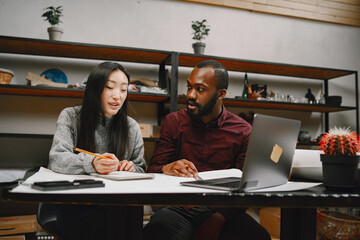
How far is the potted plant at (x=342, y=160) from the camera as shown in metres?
0.88

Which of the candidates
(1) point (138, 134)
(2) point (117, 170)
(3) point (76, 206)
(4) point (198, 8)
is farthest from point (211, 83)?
(4) point (198, 8)

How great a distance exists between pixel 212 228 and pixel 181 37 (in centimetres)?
261

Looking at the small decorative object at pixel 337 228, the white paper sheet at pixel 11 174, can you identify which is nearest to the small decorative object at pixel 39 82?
the white paper sheet at pixel 11 174

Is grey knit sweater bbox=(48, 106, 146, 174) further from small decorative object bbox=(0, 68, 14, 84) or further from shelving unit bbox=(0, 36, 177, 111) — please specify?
small decorative object bbox=(0, 68, 14, 84)

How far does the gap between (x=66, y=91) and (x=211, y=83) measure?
1.53 metres

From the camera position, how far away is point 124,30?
3.12 meters

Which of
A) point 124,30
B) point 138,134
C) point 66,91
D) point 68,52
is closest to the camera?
point 138,134

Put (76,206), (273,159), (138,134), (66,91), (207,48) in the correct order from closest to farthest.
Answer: (273,159) → (76,206) → (138,134) → (66,91) → (207,48)

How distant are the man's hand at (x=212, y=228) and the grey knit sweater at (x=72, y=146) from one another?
1.60ft

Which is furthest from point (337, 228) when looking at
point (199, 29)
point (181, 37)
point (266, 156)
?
point (181, 37)

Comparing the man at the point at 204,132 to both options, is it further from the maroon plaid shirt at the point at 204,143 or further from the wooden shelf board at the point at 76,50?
the wooden shelf board at the point at 76,50

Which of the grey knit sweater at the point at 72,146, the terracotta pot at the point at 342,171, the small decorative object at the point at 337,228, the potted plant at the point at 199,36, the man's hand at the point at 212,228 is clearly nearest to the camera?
the terracotta pot at the point at 342,171

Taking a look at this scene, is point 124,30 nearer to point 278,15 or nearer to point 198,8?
point 198,8

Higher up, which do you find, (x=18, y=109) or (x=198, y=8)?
(x=198, y=8)
